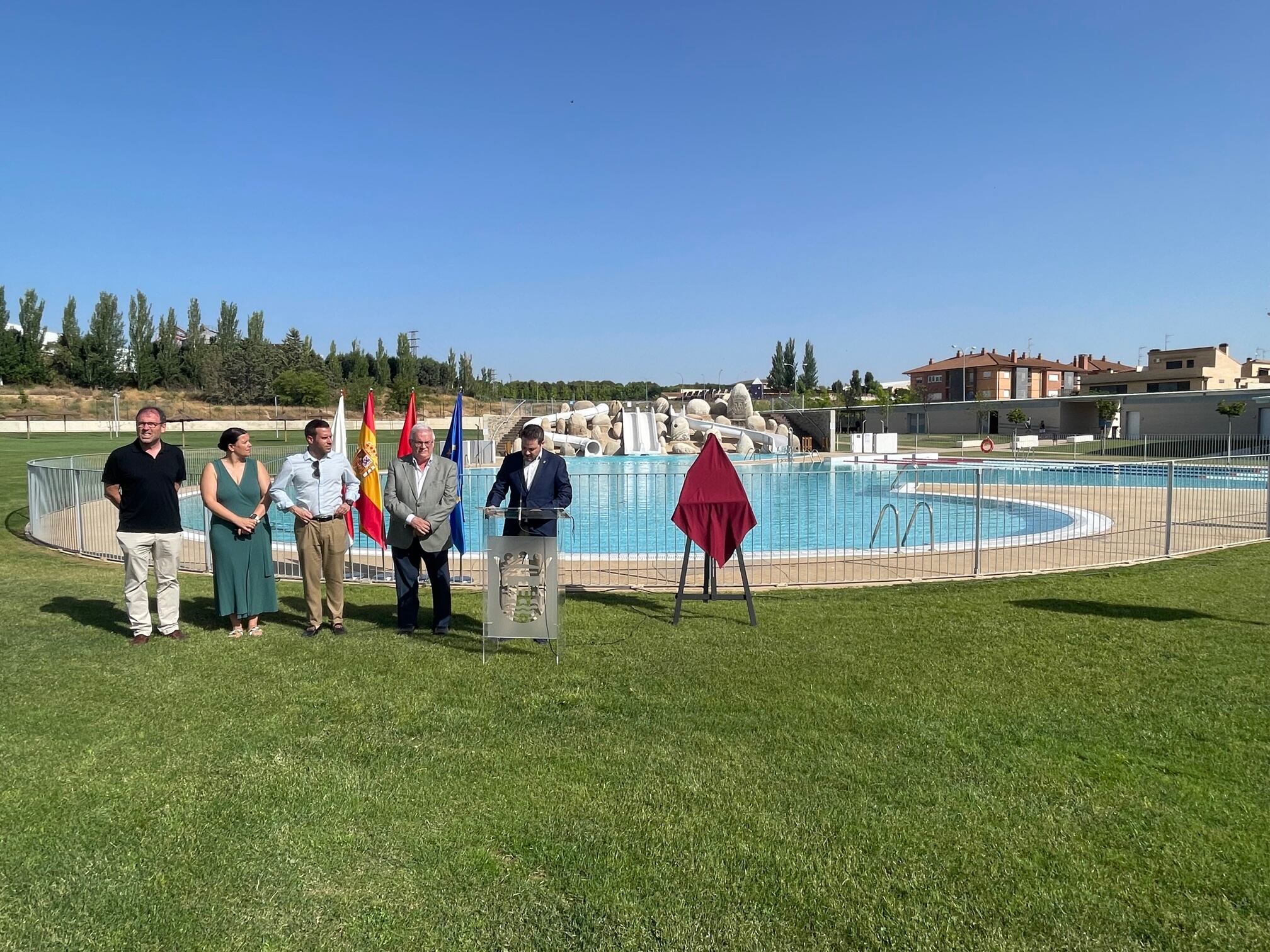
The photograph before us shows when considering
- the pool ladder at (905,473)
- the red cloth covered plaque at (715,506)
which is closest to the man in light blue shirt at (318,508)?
the red cloth covered plaque at (715,506)

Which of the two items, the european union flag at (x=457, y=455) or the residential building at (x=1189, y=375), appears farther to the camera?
the residential building at (x=1189, y=375)

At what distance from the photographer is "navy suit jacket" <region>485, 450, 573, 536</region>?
22.7ft

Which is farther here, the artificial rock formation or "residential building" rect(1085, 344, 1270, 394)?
"residential building" rect(1085, 344, 1270, 394)

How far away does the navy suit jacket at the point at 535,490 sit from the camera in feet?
22.7

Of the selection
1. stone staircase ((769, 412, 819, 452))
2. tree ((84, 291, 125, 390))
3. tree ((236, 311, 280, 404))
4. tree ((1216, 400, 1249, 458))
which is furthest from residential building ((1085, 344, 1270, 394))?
tree ((84, 291, 125, 390))

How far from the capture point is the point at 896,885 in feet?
10.5

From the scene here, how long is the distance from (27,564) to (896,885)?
1178 centimetres

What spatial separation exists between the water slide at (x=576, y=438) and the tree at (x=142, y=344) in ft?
159

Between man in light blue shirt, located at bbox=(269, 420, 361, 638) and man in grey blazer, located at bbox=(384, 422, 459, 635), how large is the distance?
49 cm

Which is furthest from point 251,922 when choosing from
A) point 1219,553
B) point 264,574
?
point 1219,553

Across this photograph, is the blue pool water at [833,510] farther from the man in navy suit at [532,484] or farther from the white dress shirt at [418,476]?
the white dress shirt at [418,476]

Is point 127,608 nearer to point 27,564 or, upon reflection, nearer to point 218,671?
point 218,671

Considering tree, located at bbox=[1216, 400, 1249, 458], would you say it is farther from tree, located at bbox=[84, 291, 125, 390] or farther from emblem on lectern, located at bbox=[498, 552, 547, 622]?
tree, located at bbox=[84, 291, 125, 390]

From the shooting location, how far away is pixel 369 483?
821 centimetres
